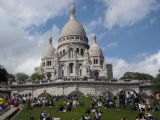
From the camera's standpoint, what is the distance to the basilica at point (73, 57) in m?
110

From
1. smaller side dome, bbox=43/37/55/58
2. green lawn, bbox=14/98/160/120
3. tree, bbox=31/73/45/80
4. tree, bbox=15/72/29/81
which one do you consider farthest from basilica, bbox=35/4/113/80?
green lawn, bbox=14/98/160/120

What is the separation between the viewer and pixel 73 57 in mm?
112000

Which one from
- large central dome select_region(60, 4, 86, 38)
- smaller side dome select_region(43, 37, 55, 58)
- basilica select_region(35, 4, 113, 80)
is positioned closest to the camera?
basilica select_region(35, 4, 113, 80)

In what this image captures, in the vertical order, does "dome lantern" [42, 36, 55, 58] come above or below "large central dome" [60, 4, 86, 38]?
below

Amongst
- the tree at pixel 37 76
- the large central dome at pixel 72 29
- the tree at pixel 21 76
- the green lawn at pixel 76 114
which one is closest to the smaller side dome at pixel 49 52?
the large central dome at pixel 72 29

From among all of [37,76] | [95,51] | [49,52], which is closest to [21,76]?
[37,76]

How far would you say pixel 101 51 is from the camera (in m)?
125

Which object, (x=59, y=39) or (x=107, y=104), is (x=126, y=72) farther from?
(x=107, y=104)

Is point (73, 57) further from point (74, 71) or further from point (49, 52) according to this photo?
point (49, 52)

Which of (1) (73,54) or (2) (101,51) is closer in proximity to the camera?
(1) (73,54)

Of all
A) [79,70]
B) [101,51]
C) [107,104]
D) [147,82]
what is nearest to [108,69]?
[101,51]

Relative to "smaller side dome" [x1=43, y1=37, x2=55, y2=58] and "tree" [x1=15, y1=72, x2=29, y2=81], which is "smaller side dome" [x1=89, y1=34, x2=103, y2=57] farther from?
"tree" [x1=15, y1=72, x2=29, y2=81]

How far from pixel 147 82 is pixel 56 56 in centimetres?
3371

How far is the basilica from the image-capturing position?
110 meters
